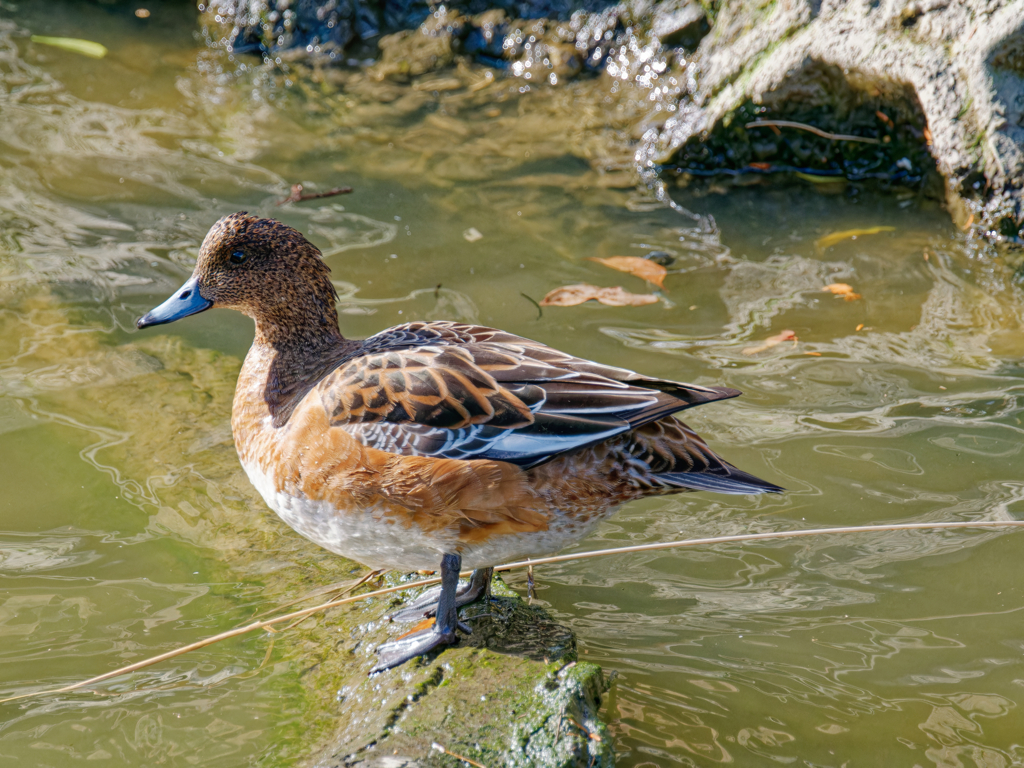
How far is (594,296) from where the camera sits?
226 inches

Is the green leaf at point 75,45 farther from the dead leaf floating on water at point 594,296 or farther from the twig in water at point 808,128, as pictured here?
the twig in water at point 808,128

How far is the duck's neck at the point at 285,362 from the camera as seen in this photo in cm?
378

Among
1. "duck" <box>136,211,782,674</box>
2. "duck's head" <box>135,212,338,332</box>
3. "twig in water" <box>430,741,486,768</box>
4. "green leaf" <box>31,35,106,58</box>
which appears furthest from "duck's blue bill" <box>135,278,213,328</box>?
"green leaf" <box>31,35,106,58</box>

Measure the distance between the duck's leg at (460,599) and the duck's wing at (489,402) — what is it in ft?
2.19

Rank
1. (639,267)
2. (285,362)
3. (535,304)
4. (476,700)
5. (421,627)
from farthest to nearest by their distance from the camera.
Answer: (639,267) → (535,304) → (285,362) → (421,627) → (476,700)

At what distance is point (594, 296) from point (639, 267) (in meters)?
0.47

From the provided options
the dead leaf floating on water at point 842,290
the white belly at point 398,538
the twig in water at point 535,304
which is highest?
the dead leaf floating on water at point 842,290

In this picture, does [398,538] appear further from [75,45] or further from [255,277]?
[75,45]

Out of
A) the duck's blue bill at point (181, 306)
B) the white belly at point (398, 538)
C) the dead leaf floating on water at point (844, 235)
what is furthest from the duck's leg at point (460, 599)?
the dead leaf floating on water at point (844, 235)

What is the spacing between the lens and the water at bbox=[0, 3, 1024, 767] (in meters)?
3.45

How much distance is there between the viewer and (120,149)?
703cm

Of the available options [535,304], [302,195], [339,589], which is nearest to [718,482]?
[339,589]

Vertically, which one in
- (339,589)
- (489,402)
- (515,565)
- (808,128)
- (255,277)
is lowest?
(339,589)

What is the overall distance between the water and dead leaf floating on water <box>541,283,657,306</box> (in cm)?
8
